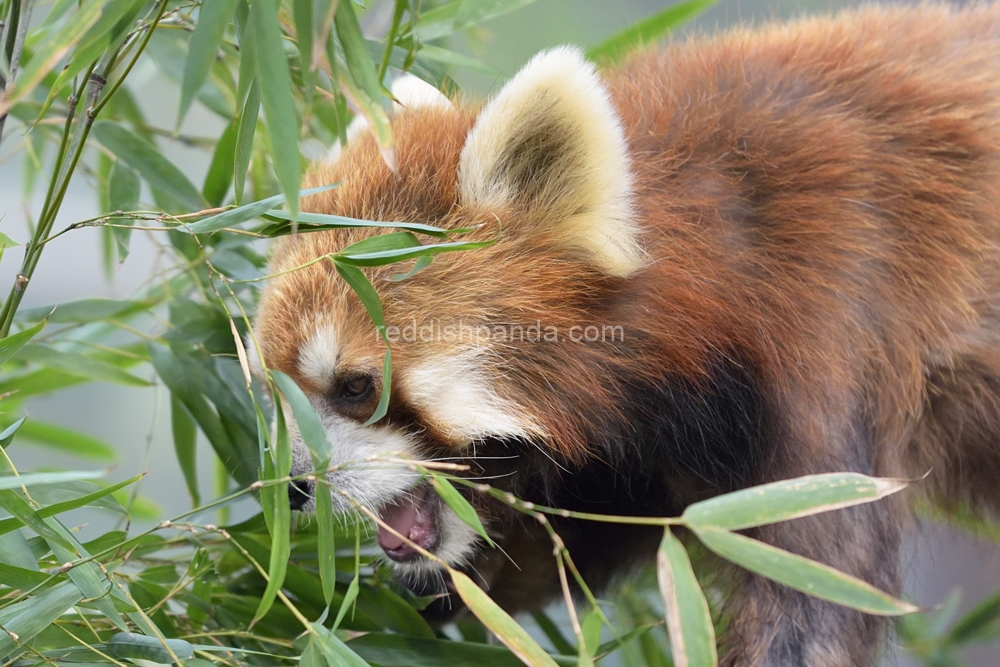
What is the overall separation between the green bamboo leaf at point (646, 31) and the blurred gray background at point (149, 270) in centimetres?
60

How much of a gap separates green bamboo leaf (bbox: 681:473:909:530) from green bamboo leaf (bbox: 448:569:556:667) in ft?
0.79

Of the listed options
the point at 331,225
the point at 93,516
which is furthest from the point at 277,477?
the point at 93,516

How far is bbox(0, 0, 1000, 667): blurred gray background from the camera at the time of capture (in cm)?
262

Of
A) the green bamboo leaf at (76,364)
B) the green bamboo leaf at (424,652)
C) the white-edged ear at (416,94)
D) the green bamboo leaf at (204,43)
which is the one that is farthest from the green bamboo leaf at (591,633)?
the green bamboo leaf at (76,364)

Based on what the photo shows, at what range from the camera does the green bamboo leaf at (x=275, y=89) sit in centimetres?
93

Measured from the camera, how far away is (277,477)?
3.56ft

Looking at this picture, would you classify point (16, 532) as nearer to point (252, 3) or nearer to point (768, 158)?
point (252, 3)

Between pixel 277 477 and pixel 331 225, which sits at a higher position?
pixel 331 225

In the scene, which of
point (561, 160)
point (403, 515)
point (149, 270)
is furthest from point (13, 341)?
point (149, 270)

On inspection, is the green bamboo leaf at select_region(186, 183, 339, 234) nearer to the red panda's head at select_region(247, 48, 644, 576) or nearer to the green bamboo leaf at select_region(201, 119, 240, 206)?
the red panda's head at select_region(247, 48, 644, 576)

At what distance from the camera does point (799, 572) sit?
86 centimetres

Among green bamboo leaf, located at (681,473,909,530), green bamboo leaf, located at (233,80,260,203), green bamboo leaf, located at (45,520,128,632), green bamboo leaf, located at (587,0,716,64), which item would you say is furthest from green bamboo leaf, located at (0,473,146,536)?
green bamboo leaf, located at (587,0,716,64)

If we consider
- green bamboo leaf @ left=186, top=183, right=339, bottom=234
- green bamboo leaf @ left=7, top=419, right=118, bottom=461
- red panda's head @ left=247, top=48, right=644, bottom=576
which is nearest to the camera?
green bamboo leaf @ left=186, top=183, right=339, bottom=234

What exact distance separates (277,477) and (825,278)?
84cm
